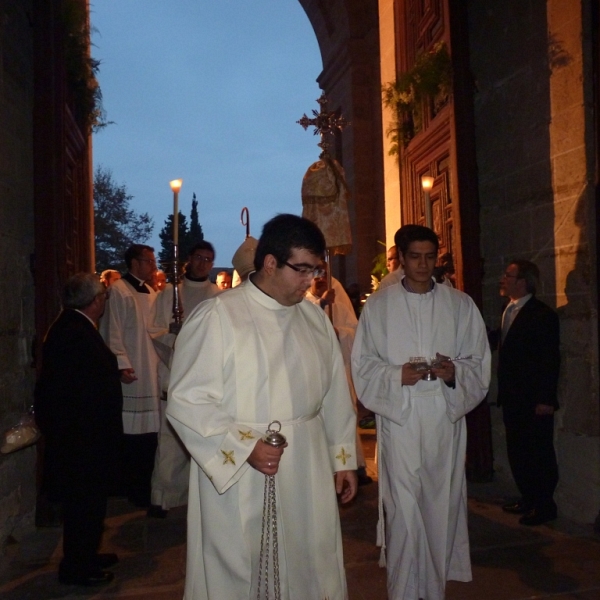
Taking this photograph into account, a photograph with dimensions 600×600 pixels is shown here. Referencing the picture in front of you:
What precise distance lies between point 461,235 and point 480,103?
1294 millimetres

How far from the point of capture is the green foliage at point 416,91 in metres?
6.80

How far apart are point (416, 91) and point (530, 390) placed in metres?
3.71

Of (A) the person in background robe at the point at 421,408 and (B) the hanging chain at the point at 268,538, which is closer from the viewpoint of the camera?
(B) the hanging chain at the point at 268,538

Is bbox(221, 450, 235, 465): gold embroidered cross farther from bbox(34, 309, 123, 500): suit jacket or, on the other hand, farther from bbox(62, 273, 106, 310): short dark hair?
bbox(62, 273, 106, 310): short dark hair

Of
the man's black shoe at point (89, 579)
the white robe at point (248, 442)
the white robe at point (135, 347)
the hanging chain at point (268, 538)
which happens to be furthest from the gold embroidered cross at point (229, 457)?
the white robe at point (135, 347)

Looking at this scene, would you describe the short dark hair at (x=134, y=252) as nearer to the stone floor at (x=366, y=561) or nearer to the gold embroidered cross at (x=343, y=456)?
the stone floor at (x=366, y=561)

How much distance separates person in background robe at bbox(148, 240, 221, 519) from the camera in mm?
5559

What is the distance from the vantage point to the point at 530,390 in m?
5.18

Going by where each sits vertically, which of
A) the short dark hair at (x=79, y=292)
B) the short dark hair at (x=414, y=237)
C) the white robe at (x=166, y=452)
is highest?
the short dark hair at (x=414, y=237)

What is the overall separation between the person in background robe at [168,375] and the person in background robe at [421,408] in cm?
201

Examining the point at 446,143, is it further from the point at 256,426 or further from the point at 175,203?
the point at 256,426

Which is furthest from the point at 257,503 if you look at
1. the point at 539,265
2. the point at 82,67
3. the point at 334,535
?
the point at 82,67

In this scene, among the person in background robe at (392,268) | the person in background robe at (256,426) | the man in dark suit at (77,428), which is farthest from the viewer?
the person in background robe at (392,268)

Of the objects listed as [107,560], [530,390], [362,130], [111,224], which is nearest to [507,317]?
[530,390]
